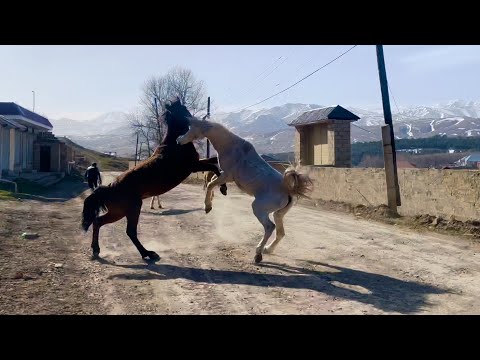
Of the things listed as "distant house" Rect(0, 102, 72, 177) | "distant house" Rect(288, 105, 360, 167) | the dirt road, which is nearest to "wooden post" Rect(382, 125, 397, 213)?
the dirt road

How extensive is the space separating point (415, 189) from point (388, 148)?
1.73m

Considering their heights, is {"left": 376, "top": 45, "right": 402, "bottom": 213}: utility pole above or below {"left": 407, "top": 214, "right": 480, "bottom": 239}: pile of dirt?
above

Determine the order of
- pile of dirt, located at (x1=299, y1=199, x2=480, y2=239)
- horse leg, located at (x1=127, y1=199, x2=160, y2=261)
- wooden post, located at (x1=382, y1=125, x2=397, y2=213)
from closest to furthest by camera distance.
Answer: horse leg, located at (x1=127, y1=199, x2=160, y2=261), pile of dirt, located at (x1=299, y1=199, x2=480, y2=239), wooden post, located at (x1=382, y1=125, x2=397, y2=213)

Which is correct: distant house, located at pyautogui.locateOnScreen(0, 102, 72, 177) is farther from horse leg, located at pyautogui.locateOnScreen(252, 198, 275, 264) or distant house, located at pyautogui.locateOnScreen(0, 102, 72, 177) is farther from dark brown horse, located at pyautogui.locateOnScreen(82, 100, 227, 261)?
horse leg, located at pyautogui.locateOnScreen(252, 198, 275, 264)

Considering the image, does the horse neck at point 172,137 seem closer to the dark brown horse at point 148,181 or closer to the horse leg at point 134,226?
the dark brown horse at point 148,181

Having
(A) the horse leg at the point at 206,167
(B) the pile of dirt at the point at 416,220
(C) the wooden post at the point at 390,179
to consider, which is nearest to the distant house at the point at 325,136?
(B) the pile of dirt at the point at 416,220

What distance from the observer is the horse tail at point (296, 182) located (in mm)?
8180

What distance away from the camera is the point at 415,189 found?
14.9 metres

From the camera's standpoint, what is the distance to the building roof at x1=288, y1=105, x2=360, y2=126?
2523 cm

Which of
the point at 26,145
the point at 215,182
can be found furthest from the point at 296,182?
the point at 26,145

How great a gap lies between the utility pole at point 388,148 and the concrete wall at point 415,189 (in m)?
0.22

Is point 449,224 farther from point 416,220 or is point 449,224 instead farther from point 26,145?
point 26,145

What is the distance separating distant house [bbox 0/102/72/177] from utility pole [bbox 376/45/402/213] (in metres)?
19.8
